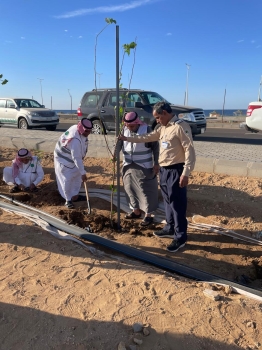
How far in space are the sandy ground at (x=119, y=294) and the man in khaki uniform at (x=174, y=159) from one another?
48 cm

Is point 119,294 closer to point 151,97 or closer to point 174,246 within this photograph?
point 174,246

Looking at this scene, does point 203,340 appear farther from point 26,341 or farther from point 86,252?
point 86,252

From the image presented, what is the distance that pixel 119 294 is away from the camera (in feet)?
8.99

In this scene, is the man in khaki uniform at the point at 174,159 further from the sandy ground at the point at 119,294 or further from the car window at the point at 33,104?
the car window at the point at 33,104

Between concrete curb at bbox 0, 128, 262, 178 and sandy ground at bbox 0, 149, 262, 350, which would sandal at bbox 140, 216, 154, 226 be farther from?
concrete curb at bbox 0, 128, 262, 178

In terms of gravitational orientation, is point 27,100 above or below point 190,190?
above

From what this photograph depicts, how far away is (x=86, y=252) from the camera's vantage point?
3496 millimetres

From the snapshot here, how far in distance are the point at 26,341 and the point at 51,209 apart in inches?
117

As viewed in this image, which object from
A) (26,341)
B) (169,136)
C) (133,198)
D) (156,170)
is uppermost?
(169,136)

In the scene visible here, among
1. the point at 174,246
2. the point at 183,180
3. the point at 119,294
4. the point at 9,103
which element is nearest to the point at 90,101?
the point at 9,103

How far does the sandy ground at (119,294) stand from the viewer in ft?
7.43

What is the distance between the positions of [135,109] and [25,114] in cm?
646

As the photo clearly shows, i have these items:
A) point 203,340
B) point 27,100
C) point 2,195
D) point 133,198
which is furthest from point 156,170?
point 27,100

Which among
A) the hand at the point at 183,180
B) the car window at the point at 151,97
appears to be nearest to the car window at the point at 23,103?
the car window at the point at 151,97
